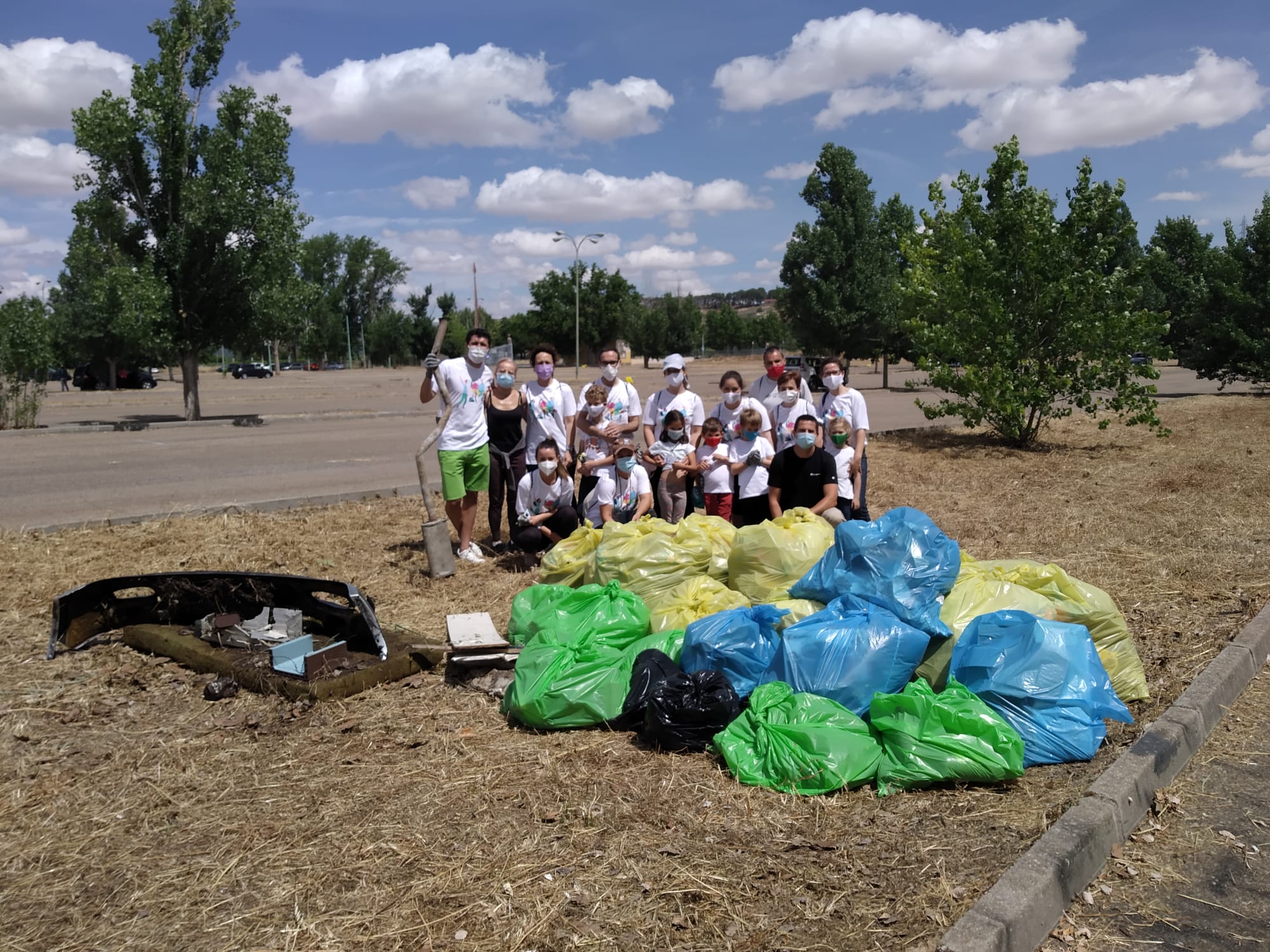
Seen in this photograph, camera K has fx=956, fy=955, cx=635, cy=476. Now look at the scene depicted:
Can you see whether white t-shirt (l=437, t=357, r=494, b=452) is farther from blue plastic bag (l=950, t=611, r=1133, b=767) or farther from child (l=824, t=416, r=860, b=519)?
blue plastic bag (l=950, t=611, r=1133, b=767)

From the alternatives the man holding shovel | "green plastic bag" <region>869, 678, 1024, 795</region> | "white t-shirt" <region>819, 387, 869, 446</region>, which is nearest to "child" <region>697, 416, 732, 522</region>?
"white t-shirt" <region>819, 387, 869, 446</region>

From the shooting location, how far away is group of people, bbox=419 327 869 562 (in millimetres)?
6996

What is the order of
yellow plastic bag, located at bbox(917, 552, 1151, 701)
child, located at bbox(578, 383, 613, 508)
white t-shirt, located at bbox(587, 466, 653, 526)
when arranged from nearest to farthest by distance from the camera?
yellow plastic bag, located at bbox(917, 552, 1151, 701), white t-shirt, located at bbox(587, 466, 653, 526), child, located at bbox(578, 383, 613, 508)

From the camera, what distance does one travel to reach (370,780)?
148 inches

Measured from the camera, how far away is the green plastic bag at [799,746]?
3.61 metres

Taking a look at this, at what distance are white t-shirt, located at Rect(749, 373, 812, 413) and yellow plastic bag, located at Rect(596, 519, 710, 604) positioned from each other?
2.28 metres

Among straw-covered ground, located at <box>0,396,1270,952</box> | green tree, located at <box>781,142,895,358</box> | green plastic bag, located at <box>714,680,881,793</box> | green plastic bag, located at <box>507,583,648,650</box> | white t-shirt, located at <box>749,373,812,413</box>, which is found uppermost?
green tree, located at <box>781,142,895,358</box>

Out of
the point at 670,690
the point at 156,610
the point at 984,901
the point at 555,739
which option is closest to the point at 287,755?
the point at 555,739

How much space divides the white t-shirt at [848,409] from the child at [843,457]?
0.04 meters

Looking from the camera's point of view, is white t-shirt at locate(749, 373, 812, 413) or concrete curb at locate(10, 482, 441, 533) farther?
concrete curb at locate(10, 482, 441, 533)

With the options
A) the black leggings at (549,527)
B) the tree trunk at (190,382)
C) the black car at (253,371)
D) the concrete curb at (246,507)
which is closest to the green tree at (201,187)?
the tree trunk at (190,382)

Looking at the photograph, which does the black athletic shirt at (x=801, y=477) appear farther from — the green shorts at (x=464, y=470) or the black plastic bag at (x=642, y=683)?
the black plastic bag at (x=642, y=683)

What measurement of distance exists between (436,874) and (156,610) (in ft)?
11.6

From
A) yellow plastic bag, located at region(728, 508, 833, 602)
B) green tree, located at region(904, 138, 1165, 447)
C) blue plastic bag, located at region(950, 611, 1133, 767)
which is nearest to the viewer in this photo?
blue plastic bag, located at region(950, 611, 1133, 767)
